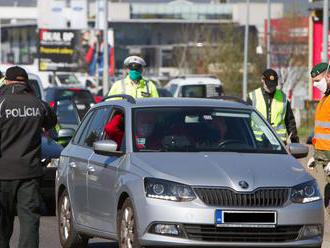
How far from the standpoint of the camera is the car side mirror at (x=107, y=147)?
1059 centimetres

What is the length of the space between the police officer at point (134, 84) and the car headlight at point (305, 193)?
19.7 ft

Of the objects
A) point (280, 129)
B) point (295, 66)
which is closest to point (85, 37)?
point (295, 66)

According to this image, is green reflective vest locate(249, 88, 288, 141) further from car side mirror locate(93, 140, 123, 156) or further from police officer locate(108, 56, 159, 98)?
car side mirror locate(93, 140, 123, 156)

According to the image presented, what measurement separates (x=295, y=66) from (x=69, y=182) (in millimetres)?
52359

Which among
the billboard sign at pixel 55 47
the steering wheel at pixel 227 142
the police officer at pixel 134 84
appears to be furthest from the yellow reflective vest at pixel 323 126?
the billboard sign at pixel 55 47

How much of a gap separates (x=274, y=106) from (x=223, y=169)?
14.8 ft

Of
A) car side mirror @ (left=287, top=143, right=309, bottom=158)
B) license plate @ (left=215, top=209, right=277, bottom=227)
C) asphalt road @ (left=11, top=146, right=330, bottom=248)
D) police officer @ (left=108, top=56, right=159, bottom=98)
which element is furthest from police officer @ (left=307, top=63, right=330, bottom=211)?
police officer @ (left=108, top=56, right=159, bottom=98)

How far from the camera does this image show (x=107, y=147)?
10609 mm

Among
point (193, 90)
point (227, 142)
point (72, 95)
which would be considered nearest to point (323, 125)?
point (227, 142)

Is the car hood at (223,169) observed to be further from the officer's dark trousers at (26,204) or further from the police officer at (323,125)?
the officer's dark trousers at (26,204)

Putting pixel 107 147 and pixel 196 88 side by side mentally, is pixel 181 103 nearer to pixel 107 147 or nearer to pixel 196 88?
pixel 107 147

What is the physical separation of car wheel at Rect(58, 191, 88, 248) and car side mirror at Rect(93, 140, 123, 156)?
1.35 metres

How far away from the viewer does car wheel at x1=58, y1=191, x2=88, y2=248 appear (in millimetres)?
11914

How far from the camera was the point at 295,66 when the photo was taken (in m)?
63.7
